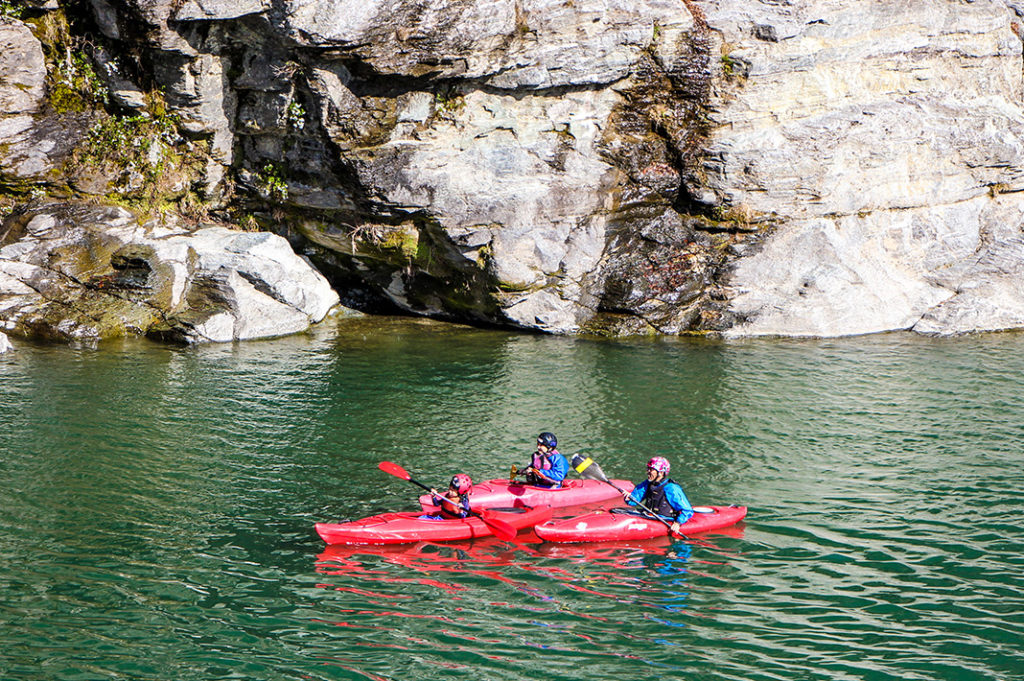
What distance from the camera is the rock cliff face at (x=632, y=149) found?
25.4m

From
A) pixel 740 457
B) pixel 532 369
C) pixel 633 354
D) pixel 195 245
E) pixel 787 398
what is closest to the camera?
pixel 740 457

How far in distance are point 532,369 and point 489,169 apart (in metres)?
6.48

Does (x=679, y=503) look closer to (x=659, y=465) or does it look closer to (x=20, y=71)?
(x=659, y=465)

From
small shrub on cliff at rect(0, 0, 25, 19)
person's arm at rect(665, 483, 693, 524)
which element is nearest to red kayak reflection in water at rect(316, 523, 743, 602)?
person's arm at rect(665, 483, 693, 524)

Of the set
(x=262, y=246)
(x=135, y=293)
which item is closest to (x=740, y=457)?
(x=262, y=246)

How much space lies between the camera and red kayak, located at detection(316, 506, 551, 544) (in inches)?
505

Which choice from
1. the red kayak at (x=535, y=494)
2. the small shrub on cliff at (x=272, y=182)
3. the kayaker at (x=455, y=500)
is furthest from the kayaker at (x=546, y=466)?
the small shrub on cliff at (x=272, y=182)

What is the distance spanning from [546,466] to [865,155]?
16553 millimetres

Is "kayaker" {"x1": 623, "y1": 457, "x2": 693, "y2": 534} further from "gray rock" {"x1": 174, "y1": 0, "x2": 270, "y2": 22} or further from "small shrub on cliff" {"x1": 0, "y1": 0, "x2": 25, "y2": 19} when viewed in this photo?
"small shrub on cliff" {"x1": 0, "y1": 0, "x2": 25, "y2": 19}

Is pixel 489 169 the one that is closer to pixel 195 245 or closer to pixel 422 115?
pixel 422 115

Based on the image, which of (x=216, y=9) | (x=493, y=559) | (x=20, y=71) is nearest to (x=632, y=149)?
(x=216, y=9)

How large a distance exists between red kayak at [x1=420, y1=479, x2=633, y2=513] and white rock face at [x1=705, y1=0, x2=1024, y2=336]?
12.4 m

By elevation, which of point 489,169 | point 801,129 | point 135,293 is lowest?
point 135,293

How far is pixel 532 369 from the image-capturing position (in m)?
22.9
